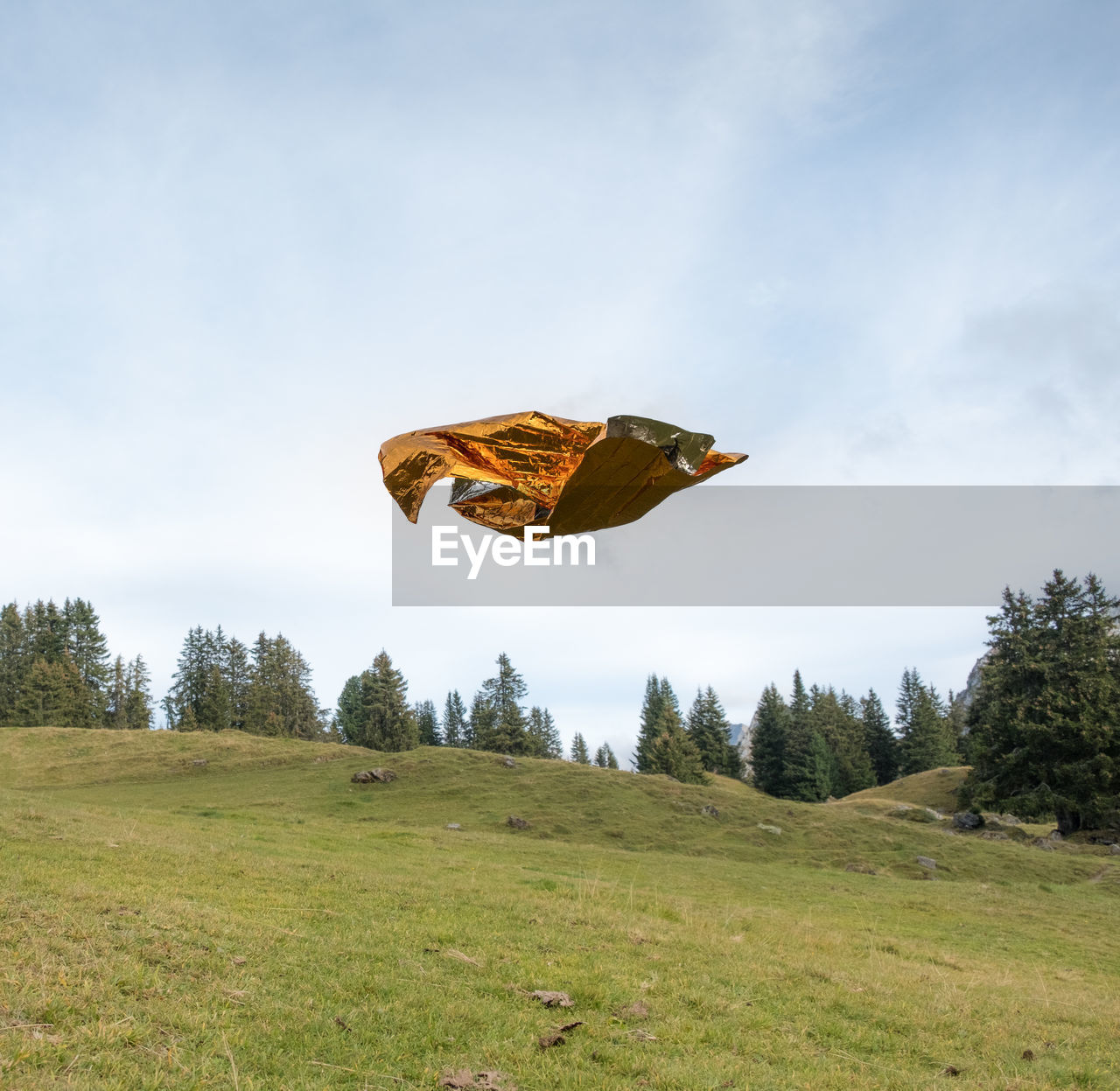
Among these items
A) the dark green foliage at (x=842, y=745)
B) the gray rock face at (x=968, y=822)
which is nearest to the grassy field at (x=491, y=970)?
the gray rock face at (x=968, y=822)

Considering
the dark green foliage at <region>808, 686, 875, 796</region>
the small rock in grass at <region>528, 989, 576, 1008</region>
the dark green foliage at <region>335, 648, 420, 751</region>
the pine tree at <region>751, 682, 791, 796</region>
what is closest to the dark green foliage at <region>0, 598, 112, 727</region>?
the dark green foliage at <region>335, 648, 420, 751</region>

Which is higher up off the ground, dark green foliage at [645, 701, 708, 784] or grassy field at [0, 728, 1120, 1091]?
grassy field at [0, 728, 1120, 1091]

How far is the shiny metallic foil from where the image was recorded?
2.85m

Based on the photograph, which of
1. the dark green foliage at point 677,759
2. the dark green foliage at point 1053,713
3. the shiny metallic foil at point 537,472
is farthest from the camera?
the dark green foliage at point 677,759

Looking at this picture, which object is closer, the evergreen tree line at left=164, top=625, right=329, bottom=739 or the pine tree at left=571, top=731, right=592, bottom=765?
the evergreen tree line at left=164, top=625, right=329, bottom=739

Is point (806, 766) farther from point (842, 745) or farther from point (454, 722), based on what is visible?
point (454, 722)

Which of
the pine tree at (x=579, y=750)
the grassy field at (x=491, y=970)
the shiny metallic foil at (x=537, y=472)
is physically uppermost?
the shiny metallic foil at (x=537, y=472)

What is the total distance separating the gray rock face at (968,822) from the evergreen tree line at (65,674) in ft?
221

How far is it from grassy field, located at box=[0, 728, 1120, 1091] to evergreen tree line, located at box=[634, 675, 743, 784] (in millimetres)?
41474

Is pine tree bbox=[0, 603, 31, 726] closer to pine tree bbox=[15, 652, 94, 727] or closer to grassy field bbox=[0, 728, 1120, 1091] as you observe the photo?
pine tree bbox=[15, 652, 94, 727]

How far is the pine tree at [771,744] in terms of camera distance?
69.2 m

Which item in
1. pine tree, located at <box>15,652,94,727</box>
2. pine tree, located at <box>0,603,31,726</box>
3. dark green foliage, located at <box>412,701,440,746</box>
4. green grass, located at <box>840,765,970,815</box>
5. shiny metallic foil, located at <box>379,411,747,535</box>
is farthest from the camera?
dark green foliage, located at <box>412,701,440,746</box>

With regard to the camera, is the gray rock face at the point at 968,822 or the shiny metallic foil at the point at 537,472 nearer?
the shiny metallic foil at the point at 537,472

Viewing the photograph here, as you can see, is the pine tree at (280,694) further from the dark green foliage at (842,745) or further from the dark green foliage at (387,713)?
the dark green foliage at (842,745)
